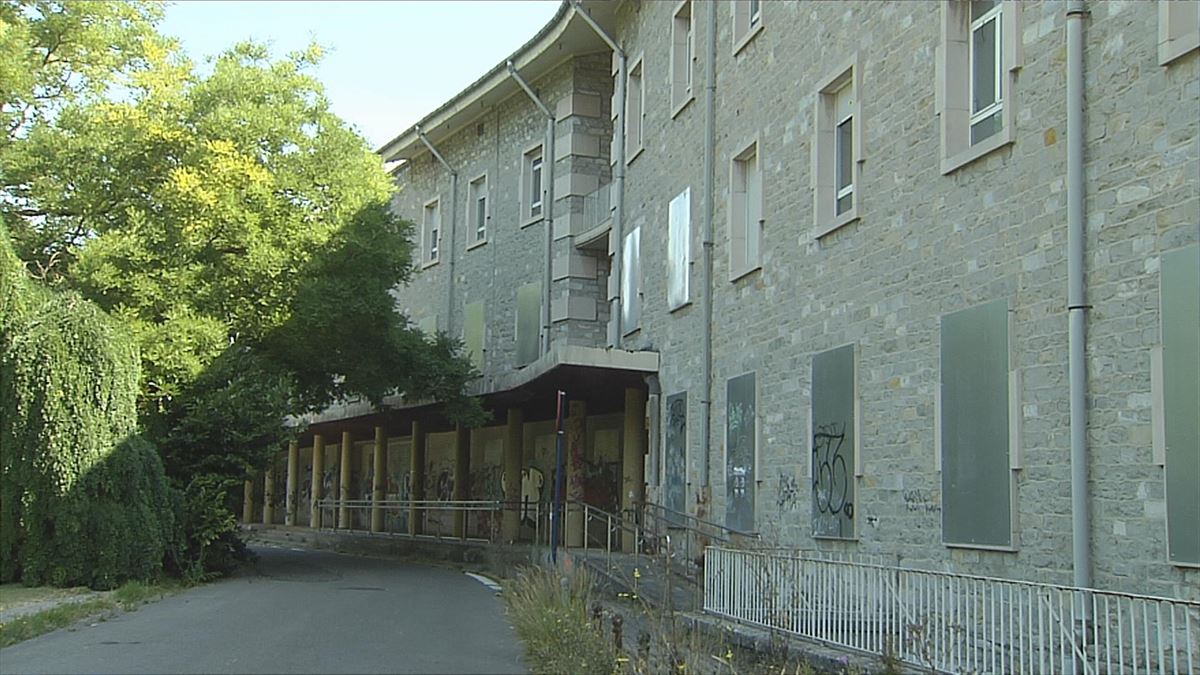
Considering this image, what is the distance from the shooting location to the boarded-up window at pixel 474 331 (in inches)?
1267

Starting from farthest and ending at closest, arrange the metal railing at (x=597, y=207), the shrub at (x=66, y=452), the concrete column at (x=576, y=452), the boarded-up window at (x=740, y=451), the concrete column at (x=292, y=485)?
the concrete column at (x=292, y=485), the metal railing at (x=597, y=207), the concrete column at (x=576, y=452), the shrub at (x=66, y=452), the boarded-up window at (x=740, y=451)

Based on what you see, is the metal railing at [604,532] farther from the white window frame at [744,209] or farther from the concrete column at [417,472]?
the concrete column at [417,472]

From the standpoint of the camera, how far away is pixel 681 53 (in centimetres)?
2206

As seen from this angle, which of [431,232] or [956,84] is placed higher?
[431,232]

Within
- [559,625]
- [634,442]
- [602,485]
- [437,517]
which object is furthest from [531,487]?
[559,625]

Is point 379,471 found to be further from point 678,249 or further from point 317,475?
point 678,249

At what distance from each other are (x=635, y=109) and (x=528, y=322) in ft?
20.9

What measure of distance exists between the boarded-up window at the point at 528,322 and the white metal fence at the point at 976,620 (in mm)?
17182

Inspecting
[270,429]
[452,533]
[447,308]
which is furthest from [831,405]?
[447,308]

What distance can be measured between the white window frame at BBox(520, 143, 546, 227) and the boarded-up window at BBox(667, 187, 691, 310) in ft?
26.4

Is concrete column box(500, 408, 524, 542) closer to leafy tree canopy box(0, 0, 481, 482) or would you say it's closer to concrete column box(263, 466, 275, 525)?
leafy tree canopy box(0, 0, 481, 482)

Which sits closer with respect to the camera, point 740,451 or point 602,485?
point 740,451

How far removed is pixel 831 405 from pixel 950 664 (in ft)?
20.2

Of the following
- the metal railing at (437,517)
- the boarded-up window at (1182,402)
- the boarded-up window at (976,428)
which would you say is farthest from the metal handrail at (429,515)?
the boarded-up window at (1182,402)
